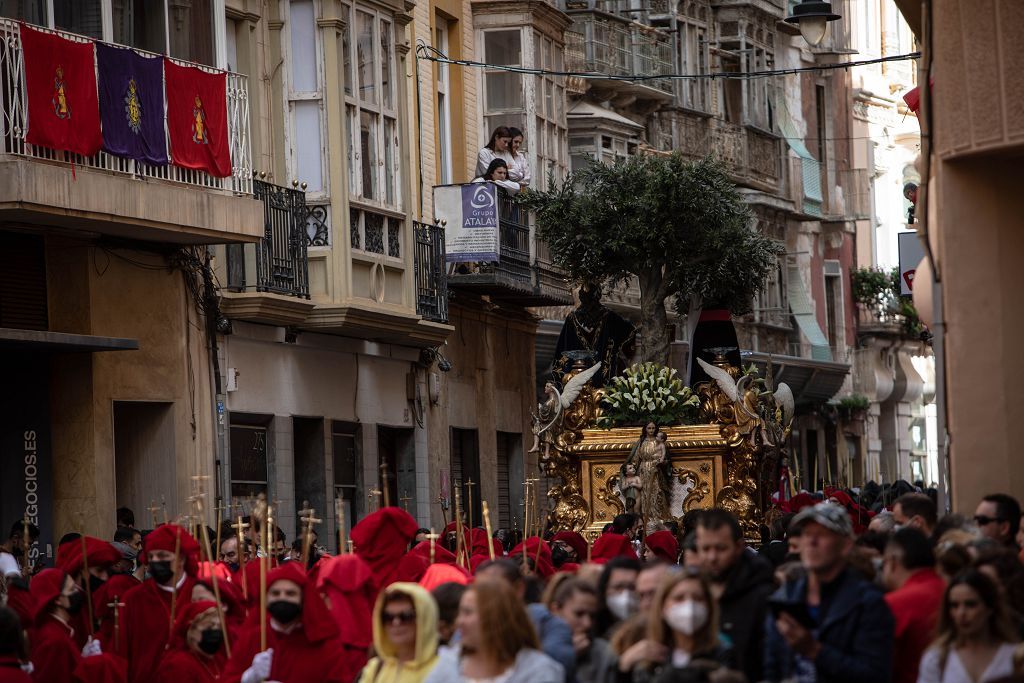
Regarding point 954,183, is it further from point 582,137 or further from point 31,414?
point 582,137

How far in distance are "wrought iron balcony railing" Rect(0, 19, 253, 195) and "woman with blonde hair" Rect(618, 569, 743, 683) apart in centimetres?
1239

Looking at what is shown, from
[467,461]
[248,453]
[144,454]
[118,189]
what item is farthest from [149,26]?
[467,461]

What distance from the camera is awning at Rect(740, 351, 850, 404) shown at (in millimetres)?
46688

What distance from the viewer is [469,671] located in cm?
883

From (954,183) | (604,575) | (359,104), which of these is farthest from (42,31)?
(604,575)

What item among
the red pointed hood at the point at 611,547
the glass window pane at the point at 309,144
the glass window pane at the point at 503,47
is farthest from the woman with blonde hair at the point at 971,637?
the glass window pane at the point at 503,47

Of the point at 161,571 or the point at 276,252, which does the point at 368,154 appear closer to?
the point at 276,252

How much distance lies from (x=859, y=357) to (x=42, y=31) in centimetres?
3645

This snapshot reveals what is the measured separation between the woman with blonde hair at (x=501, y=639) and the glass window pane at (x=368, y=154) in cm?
1796

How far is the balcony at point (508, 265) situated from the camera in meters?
30.0

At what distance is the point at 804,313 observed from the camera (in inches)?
1976

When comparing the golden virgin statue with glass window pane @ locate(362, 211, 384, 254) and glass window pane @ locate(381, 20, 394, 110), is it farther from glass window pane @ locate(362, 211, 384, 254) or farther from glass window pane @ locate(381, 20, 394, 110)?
glass window pane @ locate(381, 20, 394, 110)

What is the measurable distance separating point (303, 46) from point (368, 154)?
1.60 m

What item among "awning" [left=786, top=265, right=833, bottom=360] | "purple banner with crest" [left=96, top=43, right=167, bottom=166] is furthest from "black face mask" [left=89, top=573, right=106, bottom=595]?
"awning" [left=786, top=265, right=833, bottom=360]
